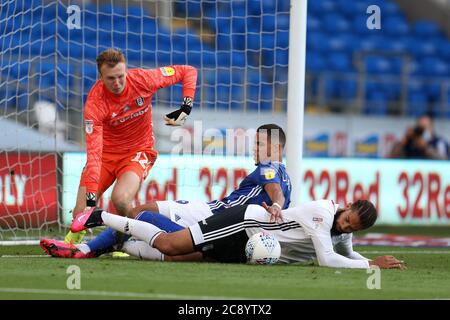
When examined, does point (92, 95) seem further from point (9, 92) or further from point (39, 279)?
point (9, 92)

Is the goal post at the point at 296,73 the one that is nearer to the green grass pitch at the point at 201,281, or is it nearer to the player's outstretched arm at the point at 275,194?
the player's outstretched arm at the point at 275,194

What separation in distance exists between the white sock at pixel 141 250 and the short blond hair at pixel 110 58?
1.67 meters

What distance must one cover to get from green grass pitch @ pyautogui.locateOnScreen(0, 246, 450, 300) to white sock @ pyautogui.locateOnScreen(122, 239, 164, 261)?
0.13 metres

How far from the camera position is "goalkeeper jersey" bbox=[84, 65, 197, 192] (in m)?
9.71

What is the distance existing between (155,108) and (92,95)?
6.30m

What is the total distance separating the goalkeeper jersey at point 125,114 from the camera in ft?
31.9

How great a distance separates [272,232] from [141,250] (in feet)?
3.90

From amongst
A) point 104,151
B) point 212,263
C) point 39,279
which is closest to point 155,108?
point 104,151

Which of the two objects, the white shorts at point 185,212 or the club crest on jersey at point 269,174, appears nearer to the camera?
the club crest on jersey at point 269,174

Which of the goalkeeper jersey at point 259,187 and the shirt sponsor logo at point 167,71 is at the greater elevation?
the shirt sponsor logo at point 167,71

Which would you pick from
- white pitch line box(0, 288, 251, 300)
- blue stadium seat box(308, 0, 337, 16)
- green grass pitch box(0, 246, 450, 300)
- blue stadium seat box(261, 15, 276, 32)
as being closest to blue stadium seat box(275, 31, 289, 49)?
blue stadium seat box(261, 15, 276, 32)

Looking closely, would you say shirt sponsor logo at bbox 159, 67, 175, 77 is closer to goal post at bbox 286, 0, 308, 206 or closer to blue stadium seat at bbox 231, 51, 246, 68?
goal post at bbox 286, 0, 308, 206

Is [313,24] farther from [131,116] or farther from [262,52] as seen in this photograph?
[131,116]

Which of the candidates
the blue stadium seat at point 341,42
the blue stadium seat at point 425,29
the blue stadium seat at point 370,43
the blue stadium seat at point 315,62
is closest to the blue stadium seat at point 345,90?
the blue stadium seat at point 315,62
